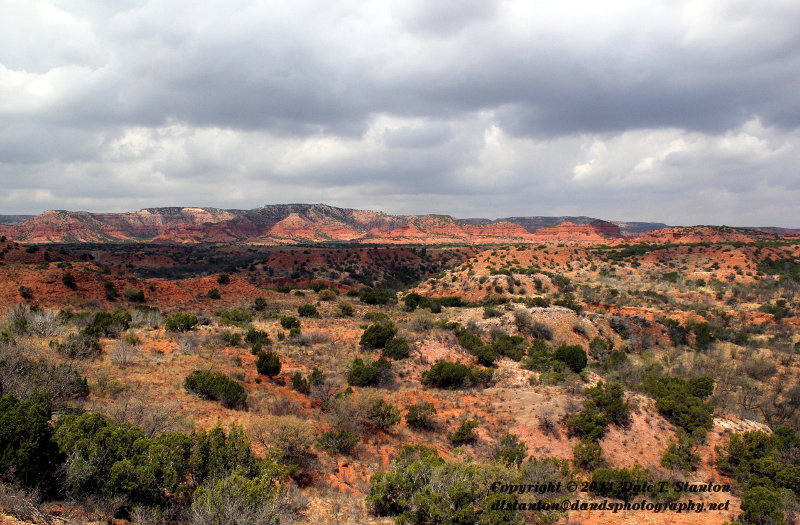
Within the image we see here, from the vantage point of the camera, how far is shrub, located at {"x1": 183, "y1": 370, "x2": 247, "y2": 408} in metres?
11.2

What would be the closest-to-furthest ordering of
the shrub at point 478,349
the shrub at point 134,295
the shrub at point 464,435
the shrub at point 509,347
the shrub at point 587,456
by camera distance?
the shrub at point 587,456
the shrub at point 464,435
the shrub at point 478,349
the shrub at point 509,347
the shrub at point 134,295

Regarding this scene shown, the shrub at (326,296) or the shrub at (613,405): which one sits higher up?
the shrub at (326,296)

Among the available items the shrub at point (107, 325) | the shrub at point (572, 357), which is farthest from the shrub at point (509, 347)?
the shrub at point (107, 325)

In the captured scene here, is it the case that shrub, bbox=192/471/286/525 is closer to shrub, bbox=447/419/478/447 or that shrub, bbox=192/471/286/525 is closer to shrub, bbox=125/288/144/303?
shrub, bbox=447/419/478/447

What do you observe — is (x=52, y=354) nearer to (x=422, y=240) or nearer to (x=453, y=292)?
(x=453, y=292)

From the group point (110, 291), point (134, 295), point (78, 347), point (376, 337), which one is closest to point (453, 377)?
point (376, 337)

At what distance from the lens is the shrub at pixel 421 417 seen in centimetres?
1238

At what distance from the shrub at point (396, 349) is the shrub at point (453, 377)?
84.6 inches

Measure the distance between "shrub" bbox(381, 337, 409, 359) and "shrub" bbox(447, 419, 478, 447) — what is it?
22.2ft

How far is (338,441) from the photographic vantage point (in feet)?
32.2

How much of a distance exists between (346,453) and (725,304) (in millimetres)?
41094

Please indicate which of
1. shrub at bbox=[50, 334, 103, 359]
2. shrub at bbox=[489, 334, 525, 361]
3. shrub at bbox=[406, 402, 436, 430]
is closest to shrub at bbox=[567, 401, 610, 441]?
shrub at bbox=[406, 402, 436, 430]

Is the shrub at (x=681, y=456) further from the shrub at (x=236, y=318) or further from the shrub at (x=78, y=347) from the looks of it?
the shrub at (x=236, y=318)

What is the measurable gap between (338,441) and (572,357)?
14.4 meters
